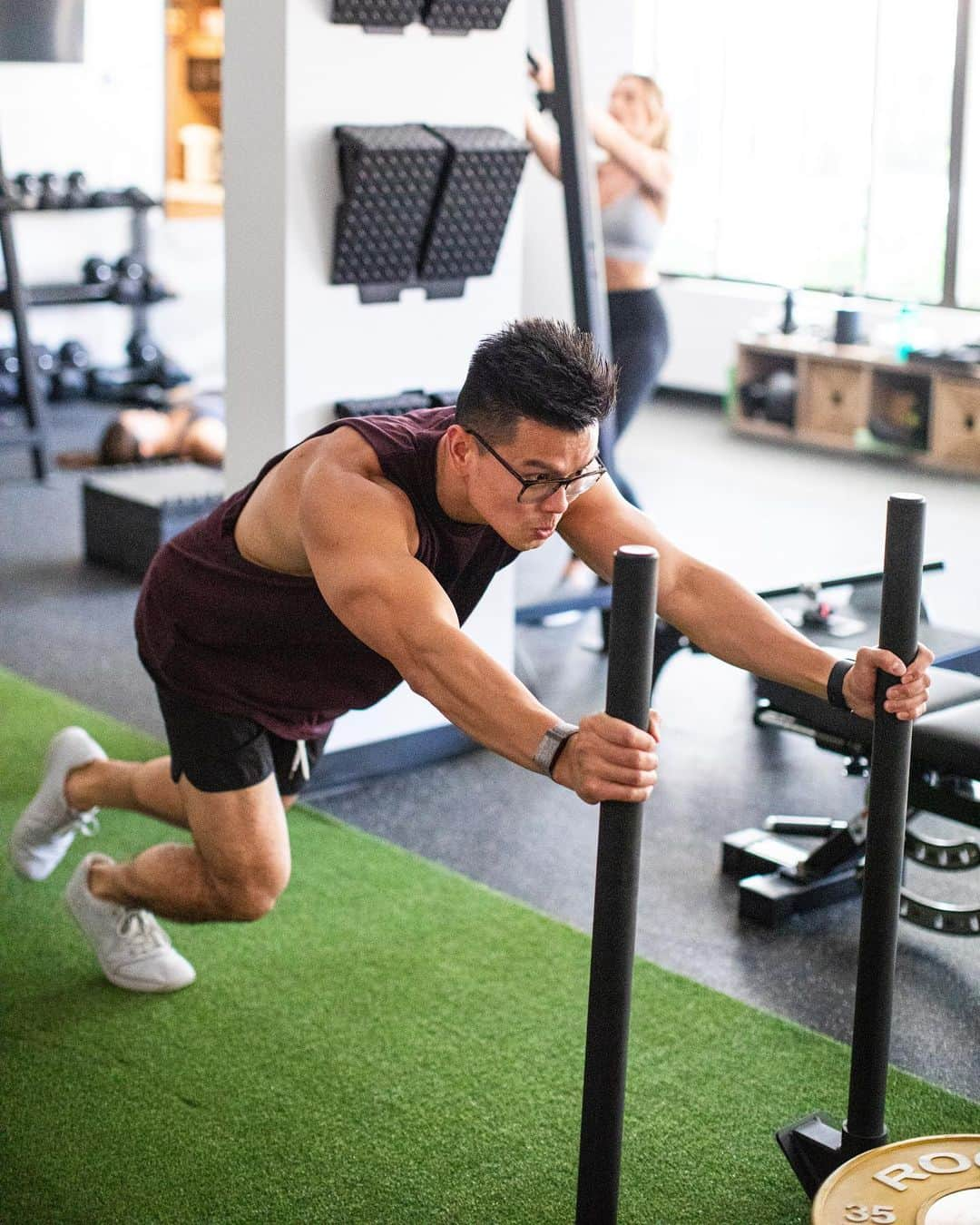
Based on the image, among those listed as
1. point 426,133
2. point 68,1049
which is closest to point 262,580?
point 68,1049

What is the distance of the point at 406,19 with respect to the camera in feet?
10.7

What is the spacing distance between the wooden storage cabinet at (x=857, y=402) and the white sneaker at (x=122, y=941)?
16.0 feet

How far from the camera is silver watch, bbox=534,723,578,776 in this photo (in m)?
1.56

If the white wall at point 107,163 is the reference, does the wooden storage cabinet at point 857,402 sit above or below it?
below

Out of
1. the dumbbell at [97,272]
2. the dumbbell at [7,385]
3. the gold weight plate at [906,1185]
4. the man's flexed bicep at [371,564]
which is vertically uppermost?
the dumbbell at [97,272]

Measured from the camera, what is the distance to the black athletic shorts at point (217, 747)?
2314mm

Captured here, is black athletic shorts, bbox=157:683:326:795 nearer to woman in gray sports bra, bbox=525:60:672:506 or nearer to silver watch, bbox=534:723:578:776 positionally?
silver watch, bbox=534:723:578:776

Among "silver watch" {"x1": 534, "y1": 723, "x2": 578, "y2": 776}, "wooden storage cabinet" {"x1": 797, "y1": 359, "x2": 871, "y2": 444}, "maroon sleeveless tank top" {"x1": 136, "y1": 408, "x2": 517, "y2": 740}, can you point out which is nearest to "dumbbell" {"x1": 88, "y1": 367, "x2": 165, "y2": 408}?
"wooden storage cabinet" {"x1": 797, "y1": 359, "x2": 871, "y2": 444}

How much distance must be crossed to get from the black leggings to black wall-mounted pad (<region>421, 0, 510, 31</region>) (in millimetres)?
1447

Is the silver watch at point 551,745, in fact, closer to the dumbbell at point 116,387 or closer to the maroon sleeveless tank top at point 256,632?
the maroon sleeveless tank top at point 256,632

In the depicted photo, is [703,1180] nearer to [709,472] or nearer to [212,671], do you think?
[212,671]

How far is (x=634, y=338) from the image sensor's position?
477 centimetres

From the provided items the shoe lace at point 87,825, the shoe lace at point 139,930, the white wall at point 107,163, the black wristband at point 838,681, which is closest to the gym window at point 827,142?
the white wall at point 107,163

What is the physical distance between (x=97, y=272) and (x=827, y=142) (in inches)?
137
